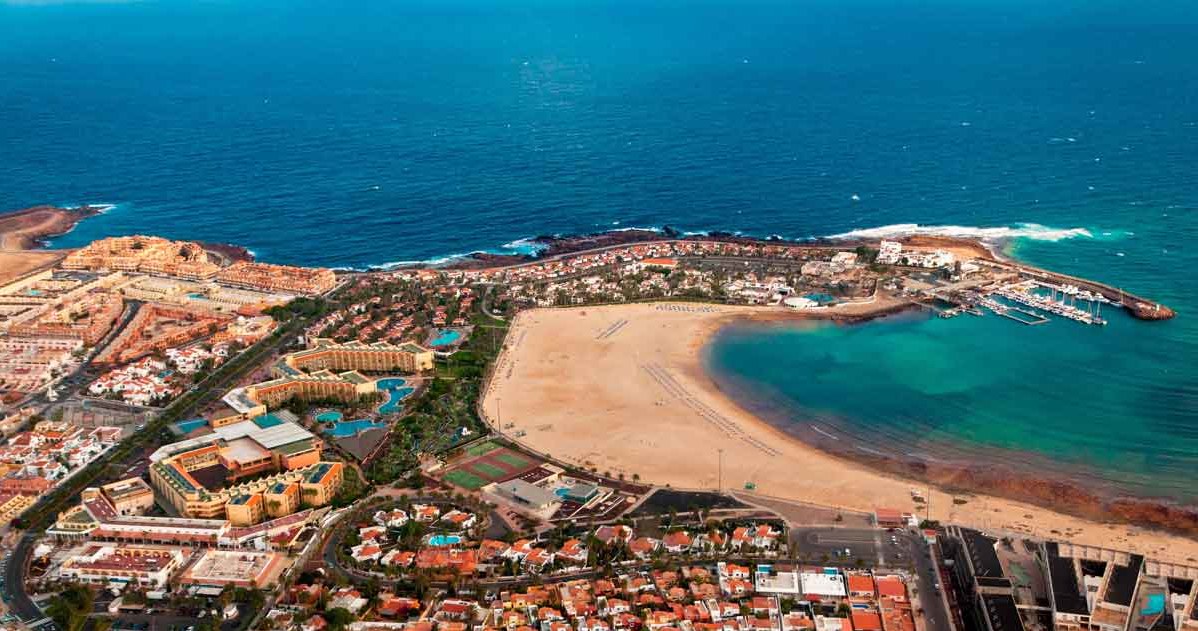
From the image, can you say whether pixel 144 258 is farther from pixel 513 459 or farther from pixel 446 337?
pixel 513 459

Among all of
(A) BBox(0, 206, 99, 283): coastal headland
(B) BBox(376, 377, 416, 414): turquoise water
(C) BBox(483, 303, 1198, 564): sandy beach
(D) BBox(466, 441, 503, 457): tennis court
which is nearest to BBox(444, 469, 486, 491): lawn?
(D) BBox(466, 441, 503, 457): tennis court

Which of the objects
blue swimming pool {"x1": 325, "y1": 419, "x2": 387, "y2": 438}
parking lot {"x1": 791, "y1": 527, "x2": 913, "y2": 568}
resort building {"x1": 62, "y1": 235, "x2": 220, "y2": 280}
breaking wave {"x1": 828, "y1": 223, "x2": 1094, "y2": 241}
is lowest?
parking lot {"x1": 791, "y1": 527, "x2": 913, "y2": 568}

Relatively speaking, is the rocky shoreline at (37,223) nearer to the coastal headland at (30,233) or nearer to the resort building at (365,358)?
the coastal headland at (30,233)

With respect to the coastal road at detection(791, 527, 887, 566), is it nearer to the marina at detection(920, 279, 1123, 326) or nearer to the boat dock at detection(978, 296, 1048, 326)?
the marina at detection(920, 279, 1123, 326)

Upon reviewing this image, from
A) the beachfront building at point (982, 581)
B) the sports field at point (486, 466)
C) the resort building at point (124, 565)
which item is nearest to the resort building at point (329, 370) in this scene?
the sports field at point (486, 466)

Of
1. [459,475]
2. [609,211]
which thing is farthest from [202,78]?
[459,475]
